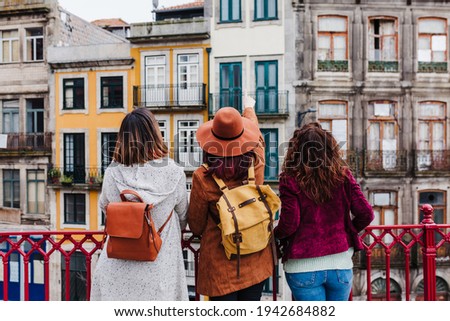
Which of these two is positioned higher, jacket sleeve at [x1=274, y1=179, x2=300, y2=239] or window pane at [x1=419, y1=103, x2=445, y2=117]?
window pane at [x1=419, y1=103, x2=445, y2=117]

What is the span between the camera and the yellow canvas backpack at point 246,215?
2.74 metres

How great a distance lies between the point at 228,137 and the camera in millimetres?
2934

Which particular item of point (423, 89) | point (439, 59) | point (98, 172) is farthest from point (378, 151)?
point (98, 172)

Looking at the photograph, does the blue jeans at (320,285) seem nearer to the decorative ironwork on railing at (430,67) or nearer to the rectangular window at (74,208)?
the decorative ironwork on railing at (430,67)

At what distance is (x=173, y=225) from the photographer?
2908mm

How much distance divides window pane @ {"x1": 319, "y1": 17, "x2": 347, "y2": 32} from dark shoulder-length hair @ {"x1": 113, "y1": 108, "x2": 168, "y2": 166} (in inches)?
686

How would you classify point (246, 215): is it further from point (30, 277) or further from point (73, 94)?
point (30, 277)

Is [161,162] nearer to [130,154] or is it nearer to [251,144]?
[130,154]

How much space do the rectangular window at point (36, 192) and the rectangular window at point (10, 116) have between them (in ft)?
8.30

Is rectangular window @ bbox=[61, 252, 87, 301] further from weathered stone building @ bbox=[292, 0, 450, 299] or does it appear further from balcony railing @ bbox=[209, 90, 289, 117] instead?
weathered stone building @ bbox=[292, 0, 450, 299]

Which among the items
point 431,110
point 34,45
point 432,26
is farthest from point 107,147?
point 432,26

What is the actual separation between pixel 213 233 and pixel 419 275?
17868 mm

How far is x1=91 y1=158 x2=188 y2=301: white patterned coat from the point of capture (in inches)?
111

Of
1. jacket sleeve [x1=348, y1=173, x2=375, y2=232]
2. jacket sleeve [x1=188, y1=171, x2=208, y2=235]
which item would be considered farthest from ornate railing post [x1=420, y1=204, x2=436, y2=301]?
jacket sleeve [x1=188, y1=171, x2=208, y2=235]
